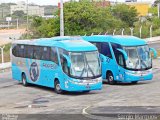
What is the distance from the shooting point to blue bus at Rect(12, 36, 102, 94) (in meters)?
23.9

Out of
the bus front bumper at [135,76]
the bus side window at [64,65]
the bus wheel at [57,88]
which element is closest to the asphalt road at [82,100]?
the bus wheel at [57,88]

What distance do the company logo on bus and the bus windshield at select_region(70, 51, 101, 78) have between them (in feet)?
13.3

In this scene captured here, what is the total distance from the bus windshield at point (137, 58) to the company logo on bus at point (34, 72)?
5.28 meters

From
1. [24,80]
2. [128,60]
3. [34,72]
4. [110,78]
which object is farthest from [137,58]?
[24,80]

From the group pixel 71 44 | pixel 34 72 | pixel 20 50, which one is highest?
pixel 71 44

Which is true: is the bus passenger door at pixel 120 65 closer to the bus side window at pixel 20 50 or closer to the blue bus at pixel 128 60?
the blue bus at pixel 128 60

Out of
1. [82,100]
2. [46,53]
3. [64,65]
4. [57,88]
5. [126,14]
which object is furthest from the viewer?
[126,14]

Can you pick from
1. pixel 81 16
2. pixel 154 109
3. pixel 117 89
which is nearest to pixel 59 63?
pixel 117 89

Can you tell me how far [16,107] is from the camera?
20.5m

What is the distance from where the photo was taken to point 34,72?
2770cm

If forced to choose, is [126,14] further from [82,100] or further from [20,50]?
[82,100]

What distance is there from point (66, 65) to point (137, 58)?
5.20 metres

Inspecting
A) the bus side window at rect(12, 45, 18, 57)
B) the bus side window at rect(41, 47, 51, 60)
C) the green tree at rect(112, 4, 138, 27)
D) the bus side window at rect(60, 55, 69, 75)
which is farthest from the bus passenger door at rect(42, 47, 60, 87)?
the green tree at rect(112, 4, 138, 27)

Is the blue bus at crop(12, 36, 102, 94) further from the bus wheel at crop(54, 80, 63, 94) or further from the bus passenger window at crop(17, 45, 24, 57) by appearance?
the bus passenger window at crop(17, 45, 24, 57)
